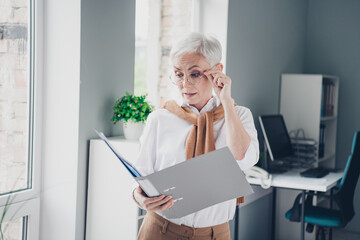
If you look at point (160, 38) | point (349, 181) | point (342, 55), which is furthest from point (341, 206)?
point (342, 55)

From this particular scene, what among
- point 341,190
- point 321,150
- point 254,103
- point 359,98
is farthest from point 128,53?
point 359,98

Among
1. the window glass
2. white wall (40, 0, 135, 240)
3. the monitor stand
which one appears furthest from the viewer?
the monitor stand

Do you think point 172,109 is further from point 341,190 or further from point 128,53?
point 341,190

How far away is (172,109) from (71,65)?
74 cm

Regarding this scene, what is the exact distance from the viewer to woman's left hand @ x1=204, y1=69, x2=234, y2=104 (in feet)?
4.96

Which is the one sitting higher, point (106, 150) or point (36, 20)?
point (36, 20)

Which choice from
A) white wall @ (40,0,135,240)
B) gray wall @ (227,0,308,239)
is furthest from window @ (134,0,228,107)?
white wall @ (40,0,135,240)

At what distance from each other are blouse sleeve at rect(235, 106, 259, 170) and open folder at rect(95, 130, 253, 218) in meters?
0.13

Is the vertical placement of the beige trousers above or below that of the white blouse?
below

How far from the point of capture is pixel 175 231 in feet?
5.11

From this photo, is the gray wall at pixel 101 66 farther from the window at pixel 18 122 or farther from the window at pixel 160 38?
the window at pixel 160 38

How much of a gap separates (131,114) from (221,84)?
0.86m

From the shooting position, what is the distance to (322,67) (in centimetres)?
485

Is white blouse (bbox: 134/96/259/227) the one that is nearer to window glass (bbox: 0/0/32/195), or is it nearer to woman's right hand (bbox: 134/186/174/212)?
→ woman's right hand (bbox: 134/186/174/212)
